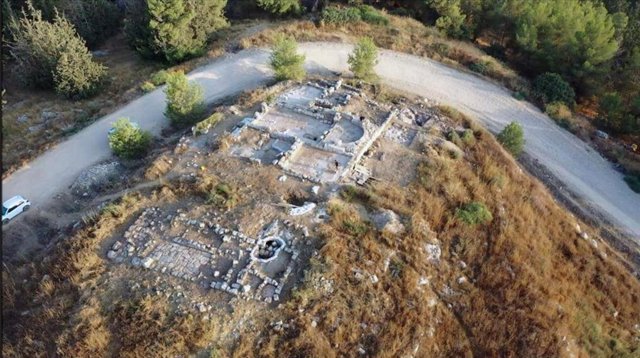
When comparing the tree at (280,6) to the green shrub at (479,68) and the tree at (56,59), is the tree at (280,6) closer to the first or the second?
the tree at (56,59)

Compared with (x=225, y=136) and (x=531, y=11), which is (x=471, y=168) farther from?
(x=531, y=11)

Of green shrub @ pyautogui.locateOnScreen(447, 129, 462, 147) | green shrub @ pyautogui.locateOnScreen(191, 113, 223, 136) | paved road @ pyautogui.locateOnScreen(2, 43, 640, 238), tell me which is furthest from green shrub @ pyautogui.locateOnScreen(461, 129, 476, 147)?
green shrub @ pyautogui.locateOnScreen(191, 113, 223, 136)

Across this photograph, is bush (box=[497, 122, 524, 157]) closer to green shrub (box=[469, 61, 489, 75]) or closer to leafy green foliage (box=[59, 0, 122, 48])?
green shrub (box=[469, 61, 489, 75])

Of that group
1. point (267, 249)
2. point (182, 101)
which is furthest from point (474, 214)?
point (182, 101)

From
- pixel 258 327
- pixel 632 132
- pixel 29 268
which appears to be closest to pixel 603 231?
pixel 632 132

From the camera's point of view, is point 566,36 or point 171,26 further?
point 566,36

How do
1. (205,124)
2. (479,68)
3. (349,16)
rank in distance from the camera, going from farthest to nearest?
1. (349,16)
2. (479,68)
3. (205,124)

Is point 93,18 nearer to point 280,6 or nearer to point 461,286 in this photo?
point 280,6
